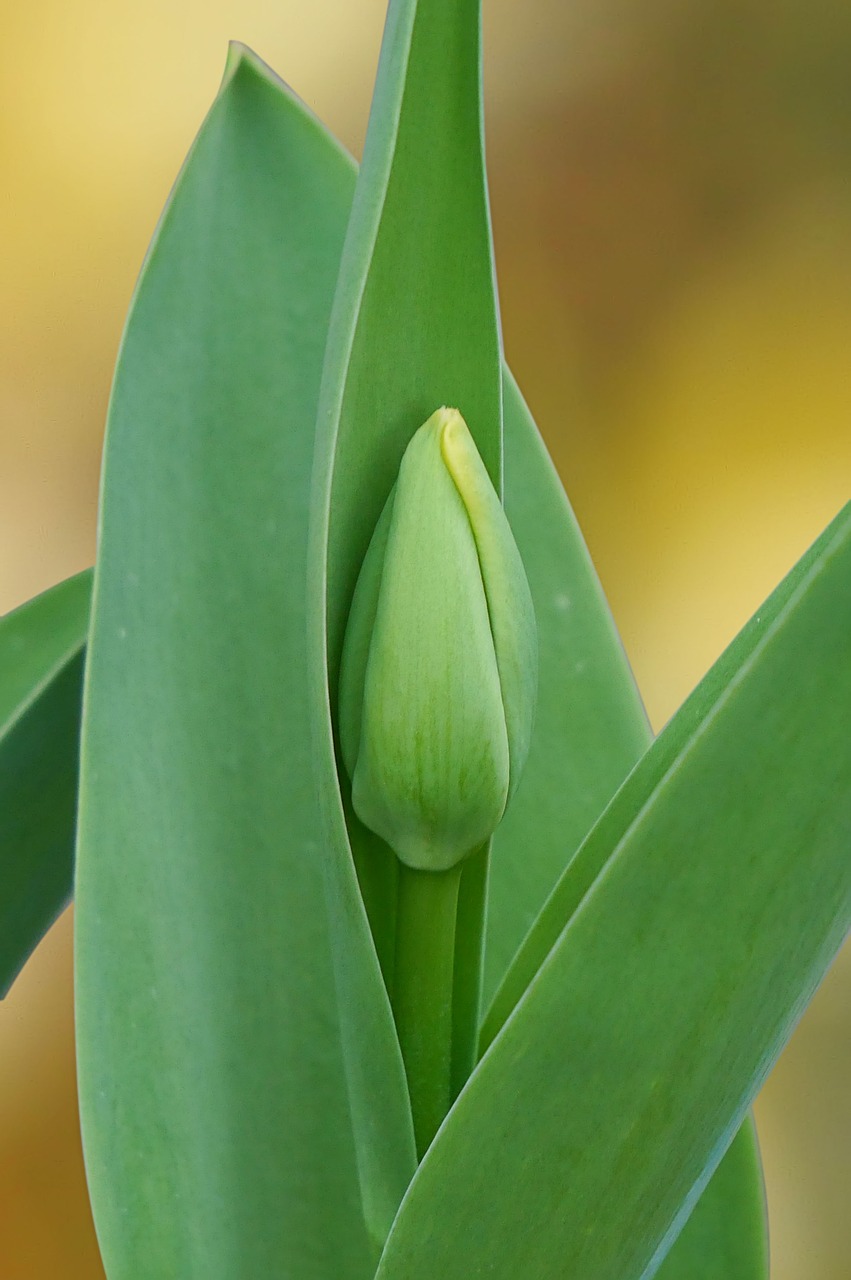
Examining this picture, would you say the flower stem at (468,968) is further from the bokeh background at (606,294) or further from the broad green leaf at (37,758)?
the bokeh background at (606,294)

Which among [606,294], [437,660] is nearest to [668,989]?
[437,660]

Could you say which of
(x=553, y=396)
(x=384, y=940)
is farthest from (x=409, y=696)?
(x=553, y=396)

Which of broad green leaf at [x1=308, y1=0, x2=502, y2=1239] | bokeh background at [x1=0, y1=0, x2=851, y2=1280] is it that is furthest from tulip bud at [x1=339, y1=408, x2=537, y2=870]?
bokeh background at [x1=0, y1=0, x2=851, y2=1280]

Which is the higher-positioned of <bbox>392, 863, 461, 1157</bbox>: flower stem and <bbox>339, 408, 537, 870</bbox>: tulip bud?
<bbox>339, 408, 537, 870</bbox>: tulip bud

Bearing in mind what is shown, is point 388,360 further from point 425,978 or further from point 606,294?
point 606,294

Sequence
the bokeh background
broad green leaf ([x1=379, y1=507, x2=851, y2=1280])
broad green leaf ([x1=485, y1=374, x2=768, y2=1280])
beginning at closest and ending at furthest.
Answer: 1. broad green leaf ([x1=379, y1=507, x2=851, y2=1280])
2. broad green leaf ([x1=485, y1=374, x2=768, y2=1280])
3. the bokeh background

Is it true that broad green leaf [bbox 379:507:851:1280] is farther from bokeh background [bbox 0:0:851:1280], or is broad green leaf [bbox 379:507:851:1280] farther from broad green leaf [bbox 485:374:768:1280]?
bokeh background [bbox 0:0:851:1280]

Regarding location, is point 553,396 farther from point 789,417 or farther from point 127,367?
point 127,367
